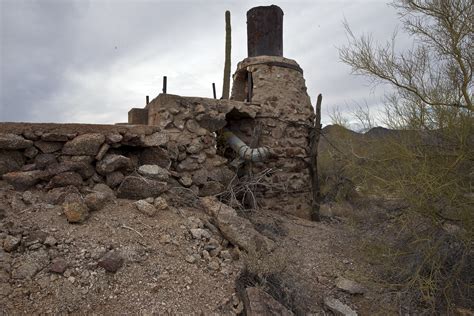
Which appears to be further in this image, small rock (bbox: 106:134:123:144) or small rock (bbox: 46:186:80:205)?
small rock (bbox: 106:134:123:144)

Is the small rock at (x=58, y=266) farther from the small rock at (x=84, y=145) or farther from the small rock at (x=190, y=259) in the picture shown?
the small rock at (x=84, y=145)

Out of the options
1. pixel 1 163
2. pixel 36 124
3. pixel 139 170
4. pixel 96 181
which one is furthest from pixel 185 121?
pixel 1 163

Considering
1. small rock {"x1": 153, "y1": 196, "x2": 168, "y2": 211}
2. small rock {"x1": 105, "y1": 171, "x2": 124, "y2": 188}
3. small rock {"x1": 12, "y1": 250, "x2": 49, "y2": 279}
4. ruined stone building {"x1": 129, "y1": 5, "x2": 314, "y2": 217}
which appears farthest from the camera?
ruined stone building {"x1": 129, "y1": 5, "x2": 314, "y2": 217}

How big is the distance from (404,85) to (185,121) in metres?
3.18

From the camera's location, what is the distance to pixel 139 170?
370 centimetres

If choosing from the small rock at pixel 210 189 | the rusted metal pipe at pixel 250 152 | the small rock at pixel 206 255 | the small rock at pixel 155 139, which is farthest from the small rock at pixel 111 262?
the rusted metal pipe at pixel 250 152

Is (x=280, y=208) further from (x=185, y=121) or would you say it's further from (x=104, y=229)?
(x=104, y=229)

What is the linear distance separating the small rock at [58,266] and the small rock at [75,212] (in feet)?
1.42

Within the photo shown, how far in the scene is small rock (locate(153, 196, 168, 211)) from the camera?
11.1 feet

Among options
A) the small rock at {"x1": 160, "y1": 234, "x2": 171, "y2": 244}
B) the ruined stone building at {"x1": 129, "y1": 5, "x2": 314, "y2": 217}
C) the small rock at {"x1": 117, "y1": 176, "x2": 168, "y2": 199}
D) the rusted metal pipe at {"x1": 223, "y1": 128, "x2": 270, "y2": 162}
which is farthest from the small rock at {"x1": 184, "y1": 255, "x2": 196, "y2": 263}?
the rusted metal pipe at {"x1": 223, "y1": 128, "x2": 270, "y2": 162}

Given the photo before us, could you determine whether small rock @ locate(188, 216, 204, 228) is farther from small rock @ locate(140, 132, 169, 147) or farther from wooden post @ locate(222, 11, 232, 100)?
wooden post @ locate(222, 11, 232, 100)

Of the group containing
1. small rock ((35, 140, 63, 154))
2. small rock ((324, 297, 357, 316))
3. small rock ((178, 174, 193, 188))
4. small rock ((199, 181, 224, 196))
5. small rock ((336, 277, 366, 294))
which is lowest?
small rock ((324, 297, 357, 316))

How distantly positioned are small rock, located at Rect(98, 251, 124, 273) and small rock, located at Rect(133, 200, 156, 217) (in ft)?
2.17

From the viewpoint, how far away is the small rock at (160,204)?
3.37 metres
